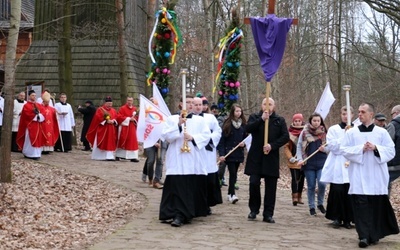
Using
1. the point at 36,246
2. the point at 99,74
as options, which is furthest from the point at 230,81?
the point at 99,74

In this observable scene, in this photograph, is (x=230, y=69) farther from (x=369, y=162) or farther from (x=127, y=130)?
(x=369, y=162)

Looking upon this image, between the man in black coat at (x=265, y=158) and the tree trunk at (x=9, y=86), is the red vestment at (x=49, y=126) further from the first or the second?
the man in black coat at (x=265, y=158)

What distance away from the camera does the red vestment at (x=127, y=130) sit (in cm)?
2122

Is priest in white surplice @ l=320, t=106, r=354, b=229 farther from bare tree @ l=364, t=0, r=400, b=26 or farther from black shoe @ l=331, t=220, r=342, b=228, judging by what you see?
bare tree @ l=364, t=0, r=400, b=26

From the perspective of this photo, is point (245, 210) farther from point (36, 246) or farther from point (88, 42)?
point (88, 42)

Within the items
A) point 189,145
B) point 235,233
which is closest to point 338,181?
point 235,233

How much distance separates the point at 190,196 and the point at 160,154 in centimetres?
397

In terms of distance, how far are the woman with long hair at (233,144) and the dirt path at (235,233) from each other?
1.57 feet

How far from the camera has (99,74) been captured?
32.2 m

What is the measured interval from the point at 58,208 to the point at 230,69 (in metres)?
6.89

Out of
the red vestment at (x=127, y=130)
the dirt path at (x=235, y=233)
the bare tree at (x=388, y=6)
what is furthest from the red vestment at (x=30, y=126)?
the bare tree at (x=388, y=6)

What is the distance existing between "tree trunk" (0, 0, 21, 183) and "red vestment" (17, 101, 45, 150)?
19.6 feet

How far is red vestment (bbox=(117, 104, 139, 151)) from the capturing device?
2122cm

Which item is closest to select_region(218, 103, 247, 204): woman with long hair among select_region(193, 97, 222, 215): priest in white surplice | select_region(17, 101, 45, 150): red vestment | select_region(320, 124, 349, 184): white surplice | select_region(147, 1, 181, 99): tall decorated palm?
select_region(193, 97, 222, 215): priest in white surplice
